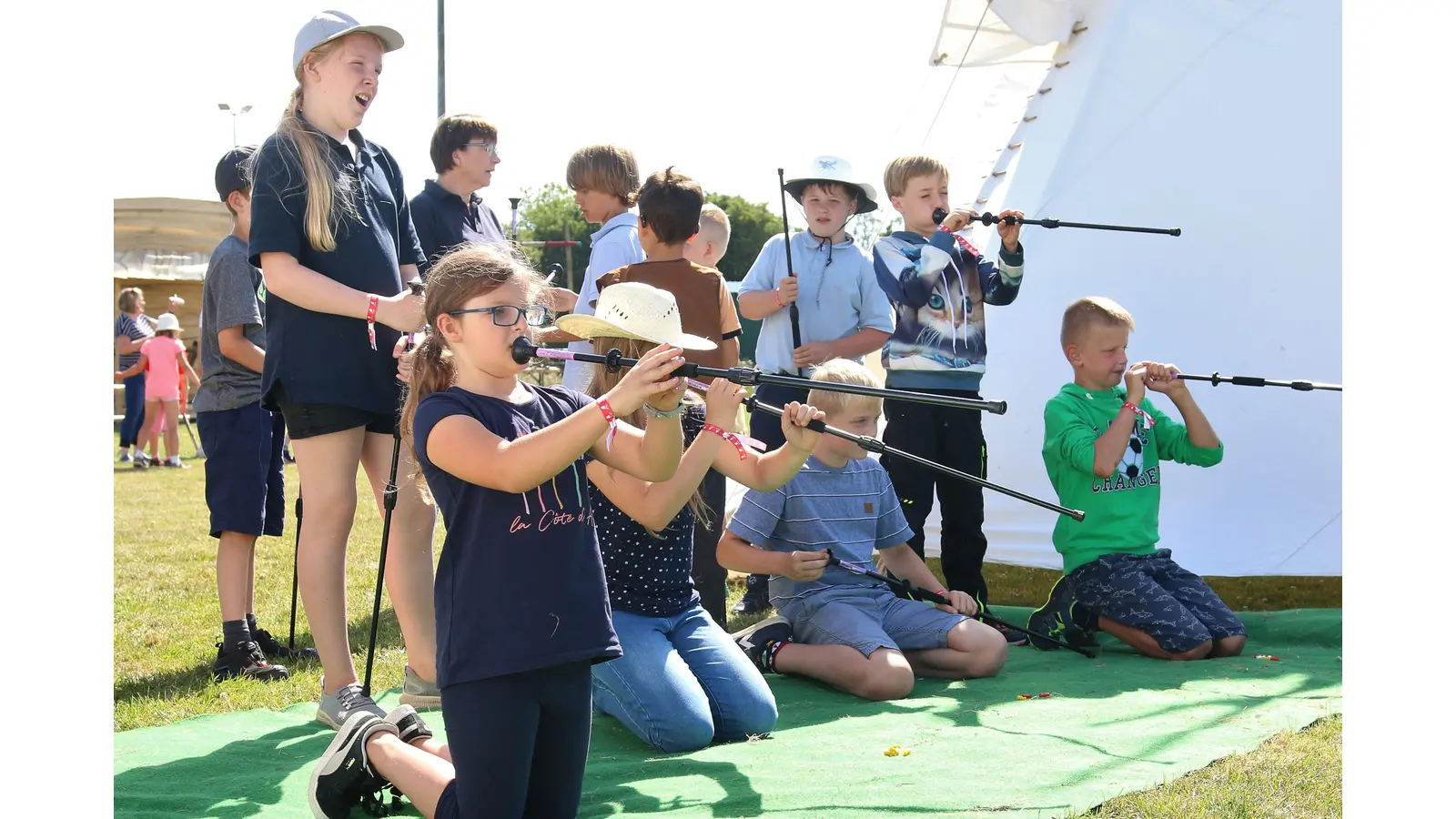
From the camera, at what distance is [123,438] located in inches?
452

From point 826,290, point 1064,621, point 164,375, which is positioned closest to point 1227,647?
point 1064,621

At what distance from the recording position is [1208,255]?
5.35 m

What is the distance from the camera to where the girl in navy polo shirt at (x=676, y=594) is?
9.13ft

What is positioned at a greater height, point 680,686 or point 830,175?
point 830,175

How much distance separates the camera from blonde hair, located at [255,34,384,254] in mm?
2896

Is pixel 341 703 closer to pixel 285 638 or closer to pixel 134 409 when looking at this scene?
pixel 285 638

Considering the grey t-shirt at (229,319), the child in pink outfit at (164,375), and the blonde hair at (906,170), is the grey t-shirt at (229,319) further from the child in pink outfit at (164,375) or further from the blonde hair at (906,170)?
the child in pink outfit at (164,375)

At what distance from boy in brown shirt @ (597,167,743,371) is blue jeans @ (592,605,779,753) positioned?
32.2 inches

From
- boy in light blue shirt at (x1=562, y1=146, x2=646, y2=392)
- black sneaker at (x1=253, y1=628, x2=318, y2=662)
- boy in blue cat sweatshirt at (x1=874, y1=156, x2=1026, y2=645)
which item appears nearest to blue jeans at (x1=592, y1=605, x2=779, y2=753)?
boy in light blue shirt at (x1=562, y1=146, x2=646, y2=392)

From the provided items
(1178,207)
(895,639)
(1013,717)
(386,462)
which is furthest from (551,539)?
(1178,207)

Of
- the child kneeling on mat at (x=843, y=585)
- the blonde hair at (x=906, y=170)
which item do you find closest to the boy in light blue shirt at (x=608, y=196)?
the child kneeling on mat at (x=843, y=585)

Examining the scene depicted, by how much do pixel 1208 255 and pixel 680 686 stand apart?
344 cm
